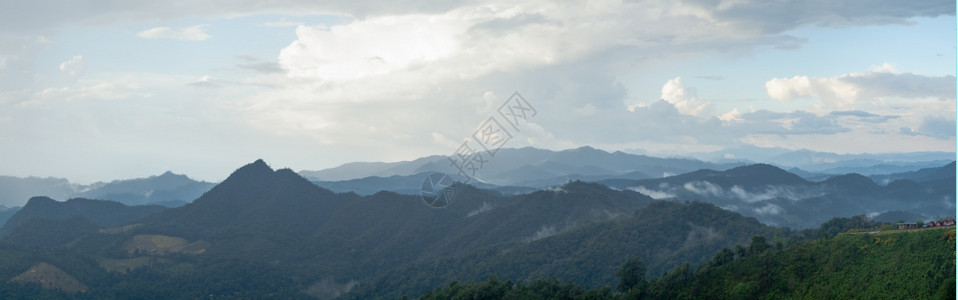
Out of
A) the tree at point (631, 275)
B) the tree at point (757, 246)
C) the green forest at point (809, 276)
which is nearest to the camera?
the green forest at point (809, 276)

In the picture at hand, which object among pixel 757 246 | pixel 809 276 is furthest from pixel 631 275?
pixel 809 276

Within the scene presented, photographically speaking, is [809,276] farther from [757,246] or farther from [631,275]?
[631,275]

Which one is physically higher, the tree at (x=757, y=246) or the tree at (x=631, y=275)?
the tree at (x=757, y=246)

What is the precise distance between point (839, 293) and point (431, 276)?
4832 inches

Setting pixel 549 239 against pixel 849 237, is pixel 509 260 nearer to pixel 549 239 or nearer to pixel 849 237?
pixel 549 239

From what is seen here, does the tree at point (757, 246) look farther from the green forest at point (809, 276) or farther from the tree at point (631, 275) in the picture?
the tree at point (631, 275)

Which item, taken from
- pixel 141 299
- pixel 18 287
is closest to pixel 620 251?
pixel 141 299

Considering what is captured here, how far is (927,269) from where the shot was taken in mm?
80062

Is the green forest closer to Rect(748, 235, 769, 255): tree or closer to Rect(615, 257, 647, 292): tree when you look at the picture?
Rect(748, 235, 769, 255): tree

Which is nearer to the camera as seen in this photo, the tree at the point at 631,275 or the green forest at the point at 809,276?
the green forest at the point at 809,276

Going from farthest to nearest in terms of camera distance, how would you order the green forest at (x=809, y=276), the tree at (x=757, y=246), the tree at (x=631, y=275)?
the tree at (x=631, y=275) → the tree at (x=757, y=246) → the green forest at (x=809, y=276)

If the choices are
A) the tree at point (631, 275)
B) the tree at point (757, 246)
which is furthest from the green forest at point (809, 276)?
the tree at point (631, 275)

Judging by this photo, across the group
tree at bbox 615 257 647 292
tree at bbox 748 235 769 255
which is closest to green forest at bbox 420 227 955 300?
Answer: tree at bbox 748 235 769 255

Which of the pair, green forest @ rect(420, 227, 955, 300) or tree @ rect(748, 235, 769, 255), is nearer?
green forest @ rect(420, 227, 955, 300)
